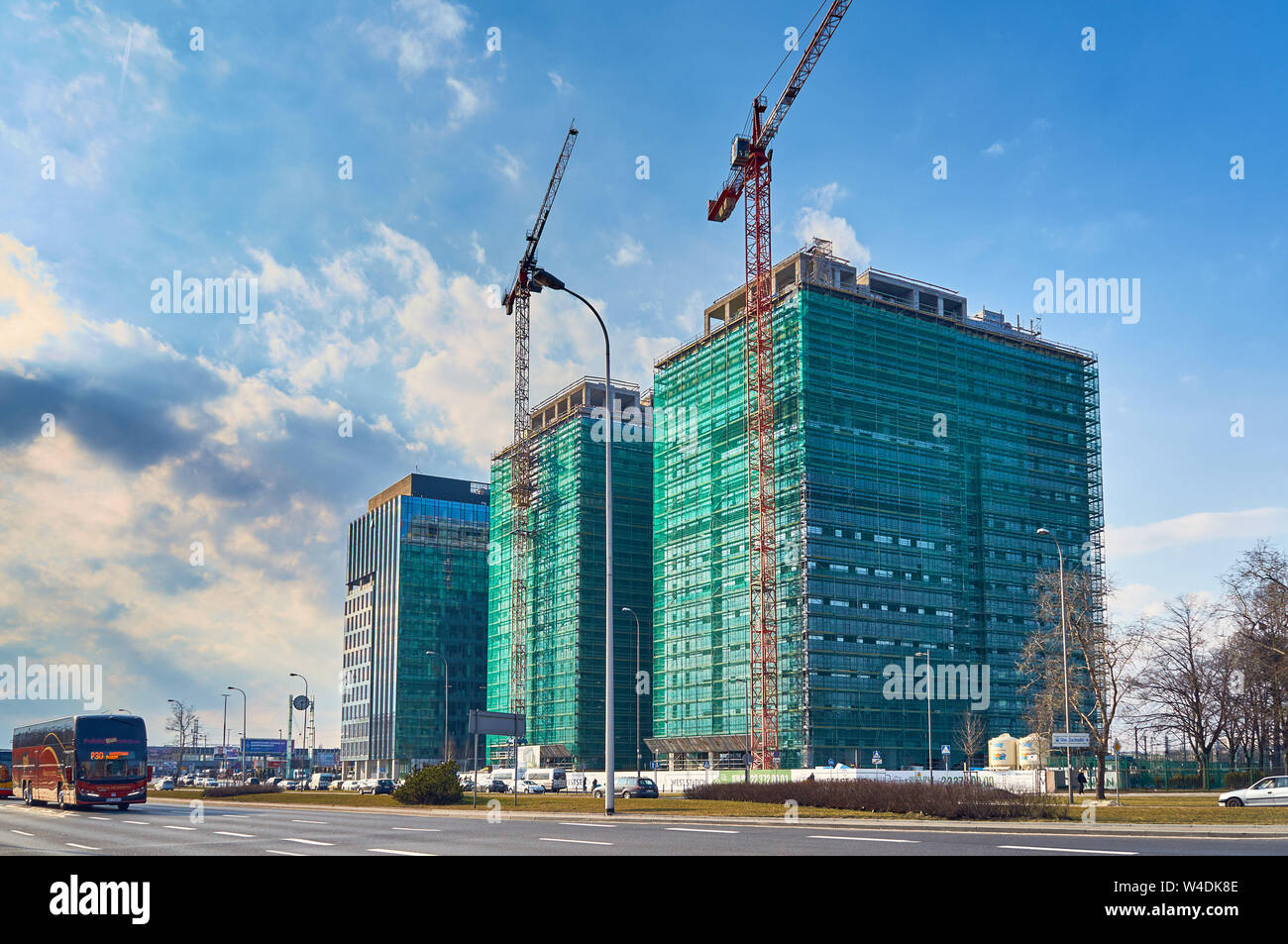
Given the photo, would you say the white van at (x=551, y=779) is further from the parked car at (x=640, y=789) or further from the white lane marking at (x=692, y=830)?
the white lane marking at (x=692, y=830)

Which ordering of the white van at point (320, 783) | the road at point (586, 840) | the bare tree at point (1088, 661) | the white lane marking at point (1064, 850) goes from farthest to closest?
the white van at point (320, 783) < the bare tree at point (1088, 661) < the road at point (586, 840) < the white lane marking at point (1064, 850)

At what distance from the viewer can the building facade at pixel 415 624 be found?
171 m

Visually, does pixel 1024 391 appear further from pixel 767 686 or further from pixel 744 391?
pixel 767 686

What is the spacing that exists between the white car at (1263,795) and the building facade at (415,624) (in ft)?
435

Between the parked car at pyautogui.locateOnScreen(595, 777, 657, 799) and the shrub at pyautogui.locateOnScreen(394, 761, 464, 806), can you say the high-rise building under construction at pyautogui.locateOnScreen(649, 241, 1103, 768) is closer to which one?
the parked car at pyautogui.locateOnScreen(595, 777, 657, 799)

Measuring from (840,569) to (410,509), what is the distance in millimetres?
90212

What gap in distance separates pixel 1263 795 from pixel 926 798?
22595 mm

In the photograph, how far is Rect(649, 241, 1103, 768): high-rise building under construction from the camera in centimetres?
10588

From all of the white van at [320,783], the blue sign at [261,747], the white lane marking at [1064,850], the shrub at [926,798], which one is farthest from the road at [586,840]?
the blue sign at [261,747]

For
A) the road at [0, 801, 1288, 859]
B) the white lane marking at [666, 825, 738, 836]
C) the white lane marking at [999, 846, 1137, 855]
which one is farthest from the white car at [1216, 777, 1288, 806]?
the white lane marking at [999, 846, 1137, 855]

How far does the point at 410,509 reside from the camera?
582 feet

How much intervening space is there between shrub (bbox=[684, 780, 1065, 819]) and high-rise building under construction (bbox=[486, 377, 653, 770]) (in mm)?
95655

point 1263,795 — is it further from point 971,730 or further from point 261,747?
point 261,747
